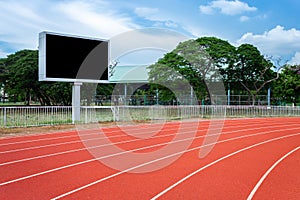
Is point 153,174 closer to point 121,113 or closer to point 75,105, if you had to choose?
point 75,105

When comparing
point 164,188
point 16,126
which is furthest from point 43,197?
point 16,126

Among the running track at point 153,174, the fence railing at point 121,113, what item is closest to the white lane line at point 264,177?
the running track at point 153,174

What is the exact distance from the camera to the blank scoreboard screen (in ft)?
44.6

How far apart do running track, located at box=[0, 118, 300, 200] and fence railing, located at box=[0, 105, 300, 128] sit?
12.7ft

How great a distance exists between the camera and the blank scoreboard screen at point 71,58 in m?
13.6

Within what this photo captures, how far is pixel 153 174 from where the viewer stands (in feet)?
18.9

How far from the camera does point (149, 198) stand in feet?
14.5

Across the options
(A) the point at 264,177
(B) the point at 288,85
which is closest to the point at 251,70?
(B) the point at 288,85

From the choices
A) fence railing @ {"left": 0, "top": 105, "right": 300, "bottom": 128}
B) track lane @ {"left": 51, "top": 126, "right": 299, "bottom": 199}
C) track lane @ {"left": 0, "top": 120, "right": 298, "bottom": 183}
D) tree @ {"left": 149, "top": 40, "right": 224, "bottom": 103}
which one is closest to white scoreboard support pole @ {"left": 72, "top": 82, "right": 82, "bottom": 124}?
fence railing @ {"left": 0, "top": 105, "right": 300, "bottom": 128}

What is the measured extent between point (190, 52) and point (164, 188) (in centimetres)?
2036

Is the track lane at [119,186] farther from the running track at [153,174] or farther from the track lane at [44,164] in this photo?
the track lane at [44,164]

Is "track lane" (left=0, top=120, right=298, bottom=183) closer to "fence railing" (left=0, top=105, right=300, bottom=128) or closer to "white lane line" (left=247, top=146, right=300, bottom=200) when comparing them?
"white lane line" (left=247, top=146, right=300, bottom=200)

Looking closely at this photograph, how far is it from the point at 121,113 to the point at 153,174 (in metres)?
11.2

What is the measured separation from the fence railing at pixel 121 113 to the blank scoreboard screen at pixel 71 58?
137 cm
